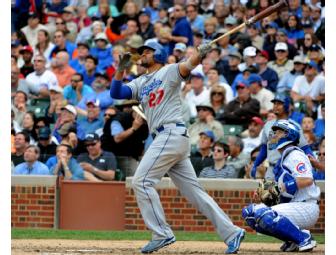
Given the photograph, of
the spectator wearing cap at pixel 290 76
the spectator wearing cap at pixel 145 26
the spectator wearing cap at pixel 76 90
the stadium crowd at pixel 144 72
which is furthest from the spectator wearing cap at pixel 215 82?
the spectator wearing cap at pixel 145 26

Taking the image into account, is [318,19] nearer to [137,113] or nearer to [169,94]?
[137,113]

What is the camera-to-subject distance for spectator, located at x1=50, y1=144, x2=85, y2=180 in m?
14.4

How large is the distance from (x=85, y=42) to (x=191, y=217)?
6.87m

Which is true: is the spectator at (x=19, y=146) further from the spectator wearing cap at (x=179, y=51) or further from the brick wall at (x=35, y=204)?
the spectator wearing cap at (x=179, y=51)

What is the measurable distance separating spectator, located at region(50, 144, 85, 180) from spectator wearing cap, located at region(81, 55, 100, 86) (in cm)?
340

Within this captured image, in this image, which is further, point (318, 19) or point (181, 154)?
point (318, 19)

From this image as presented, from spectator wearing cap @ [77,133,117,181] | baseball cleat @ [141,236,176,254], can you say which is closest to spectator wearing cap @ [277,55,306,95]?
spectator wearing cap @ [77,133,117,181]

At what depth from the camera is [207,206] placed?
9.45 m

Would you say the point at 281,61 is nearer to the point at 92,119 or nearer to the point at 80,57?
the point at 92,119

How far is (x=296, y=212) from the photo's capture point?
32.1 feet

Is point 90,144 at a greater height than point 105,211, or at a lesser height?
greater

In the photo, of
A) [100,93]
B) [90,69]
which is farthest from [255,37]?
[100,93]
